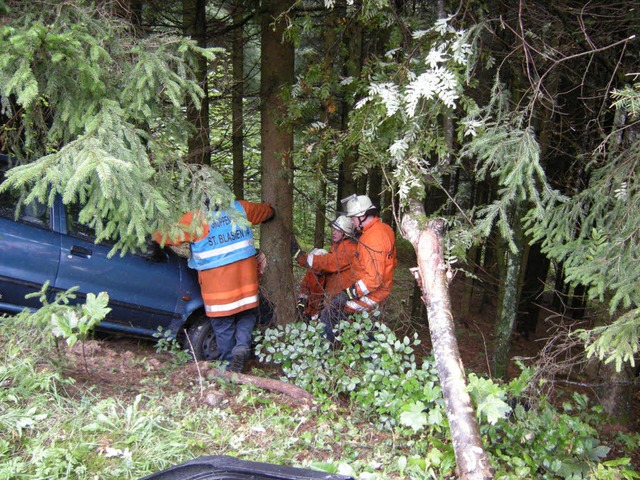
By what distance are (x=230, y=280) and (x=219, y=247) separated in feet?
1.24

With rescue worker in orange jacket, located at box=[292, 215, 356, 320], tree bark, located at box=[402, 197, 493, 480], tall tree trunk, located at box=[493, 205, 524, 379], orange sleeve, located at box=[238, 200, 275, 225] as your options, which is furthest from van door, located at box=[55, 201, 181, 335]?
tall tree trunk, located at box=[493, 205, 524, 379]

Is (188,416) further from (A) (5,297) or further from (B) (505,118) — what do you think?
(B) (505,118)

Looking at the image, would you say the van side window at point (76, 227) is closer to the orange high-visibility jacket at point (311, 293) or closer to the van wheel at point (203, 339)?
the van wheel at point (203, 339)

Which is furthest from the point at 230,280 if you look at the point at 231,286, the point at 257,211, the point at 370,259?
the point at 370,259

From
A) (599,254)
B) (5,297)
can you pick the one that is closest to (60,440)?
(5,297)

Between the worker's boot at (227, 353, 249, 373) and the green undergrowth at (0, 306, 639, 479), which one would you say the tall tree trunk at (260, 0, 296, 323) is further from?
the green undergrowth at (0, 306, 639, 479)

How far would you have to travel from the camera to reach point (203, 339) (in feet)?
18.9

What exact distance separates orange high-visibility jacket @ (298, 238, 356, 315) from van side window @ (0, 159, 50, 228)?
9.35 ft

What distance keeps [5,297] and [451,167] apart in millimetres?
4111

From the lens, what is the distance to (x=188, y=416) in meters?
3.42

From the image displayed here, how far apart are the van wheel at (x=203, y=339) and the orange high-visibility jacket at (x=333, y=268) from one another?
51.8 inches

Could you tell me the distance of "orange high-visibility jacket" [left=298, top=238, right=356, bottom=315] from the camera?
609cm

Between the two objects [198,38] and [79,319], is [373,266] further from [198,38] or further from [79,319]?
[198,38]

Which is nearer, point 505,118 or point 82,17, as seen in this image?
point 82,17
